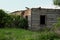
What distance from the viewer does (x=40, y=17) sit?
81.6 ft

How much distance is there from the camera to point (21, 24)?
25109 mm

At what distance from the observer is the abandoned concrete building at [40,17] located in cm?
2430

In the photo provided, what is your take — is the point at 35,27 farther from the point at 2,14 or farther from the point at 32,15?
the point at 2,14

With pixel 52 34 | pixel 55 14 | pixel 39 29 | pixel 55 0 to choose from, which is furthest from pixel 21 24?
pixel 52 34

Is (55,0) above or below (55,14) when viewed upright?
above

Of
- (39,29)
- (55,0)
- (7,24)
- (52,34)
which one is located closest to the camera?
(52,34)

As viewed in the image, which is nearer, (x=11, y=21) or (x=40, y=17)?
(x=40, y=17)

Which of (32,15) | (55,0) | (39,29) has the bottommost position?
(39,29)

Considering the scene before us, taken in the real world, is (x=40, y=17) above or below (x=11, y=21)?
above

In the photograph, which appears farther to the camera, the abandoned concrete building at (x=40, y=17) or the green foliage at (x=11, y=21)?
the green foliage at (x=11, y=21)

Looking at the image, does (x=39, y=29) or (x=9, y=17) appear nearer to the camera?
(x=39, y=29)

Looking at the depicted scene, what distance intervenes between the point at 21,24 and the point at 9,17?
2.16 meters

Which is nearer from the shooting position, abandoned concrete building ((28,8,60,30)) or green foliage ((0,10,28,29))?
abandoned concrete building ((28,8,60,30))

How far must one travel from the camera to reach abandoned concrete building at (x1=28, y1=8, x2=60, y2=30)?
79.7 feet
